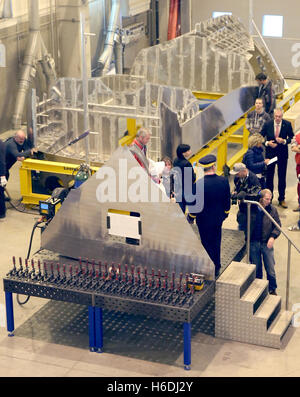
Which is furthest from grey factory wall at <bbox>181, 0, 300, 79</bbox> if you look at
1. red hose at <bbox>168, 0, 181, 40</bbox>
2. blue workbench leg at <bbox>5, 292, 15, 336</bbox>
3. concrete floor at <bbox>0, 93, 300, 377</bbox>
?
blue workbench leg at <bbox>5, 292, 15, 336</bbox>

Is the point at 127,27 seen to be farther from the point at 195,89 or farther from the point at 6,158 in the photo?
the point at 6,158

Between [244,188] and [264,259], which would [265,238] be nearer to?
[264,259]

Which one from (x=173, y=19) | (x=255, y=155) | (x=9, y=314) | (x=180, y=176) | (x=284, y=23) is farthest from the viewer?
(x=173, y=19)

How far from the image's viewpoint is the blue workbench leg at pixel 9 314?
7801 millimetres

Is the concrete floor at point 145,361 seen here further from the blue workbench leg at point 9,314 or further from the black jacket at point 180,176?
the black jacket at point 180,176

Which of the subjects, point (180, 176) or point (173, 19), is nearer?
point (180, 176)

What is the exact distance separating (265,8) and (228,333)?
37.9 feet

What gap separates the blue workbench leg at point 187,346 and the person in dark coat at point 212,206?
2.75ft

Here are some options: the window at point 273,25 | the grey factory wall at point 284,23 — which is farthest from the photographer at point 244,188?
the window at point 273,25

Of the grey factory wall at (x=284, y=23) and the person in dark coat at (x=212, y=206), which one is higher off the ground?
the grey factory wall at (x=284, y=23)

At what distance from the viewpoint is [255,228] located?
8281 mm

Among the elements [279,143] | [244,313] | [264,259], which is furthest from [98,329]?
[279,143]

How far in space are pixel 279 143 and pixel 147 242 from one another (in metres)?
3.79

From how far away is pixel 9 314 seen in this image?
7.88 m
